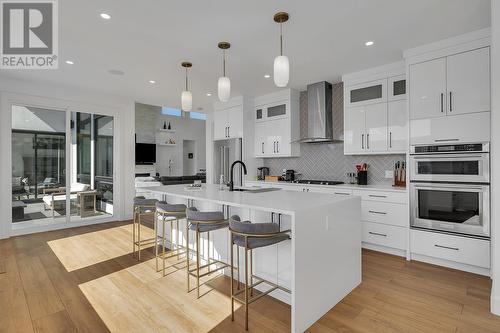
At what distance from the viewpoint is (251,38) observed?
9.76 feet

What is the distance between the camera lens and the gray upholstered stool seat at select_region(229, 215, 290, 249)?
75.7 inches

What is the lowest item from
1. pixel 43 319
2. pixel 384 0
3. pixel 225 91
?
pixel 43 319

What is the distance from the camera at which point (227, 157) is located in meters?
5.71

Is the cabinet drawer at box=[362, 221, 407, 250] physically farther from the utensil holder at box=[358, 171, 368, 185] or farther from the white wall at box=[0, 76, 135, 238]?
the white wall at box=[0, 76, 135, 238]

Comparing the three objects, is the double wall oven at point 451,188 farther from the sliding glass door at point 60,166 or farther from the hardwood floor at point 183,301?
the sliding glass door at point 60,166

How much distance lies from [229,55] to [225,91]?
0.88m

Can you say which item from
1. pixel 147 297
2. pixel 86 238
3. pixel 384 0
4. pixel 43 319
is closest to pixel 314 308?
pixel 147 297

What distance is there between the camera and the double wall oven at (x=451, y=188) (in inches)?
109

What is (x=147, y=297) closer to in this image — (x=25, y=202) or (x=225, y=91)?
(x=225, y=91)

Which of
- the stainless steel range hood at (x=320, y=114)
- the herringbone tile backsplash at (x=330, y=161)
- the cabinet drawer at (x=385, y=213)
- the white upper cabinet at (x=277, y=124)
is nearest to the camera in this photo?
the cabinet drawer at (x=385, y=213)

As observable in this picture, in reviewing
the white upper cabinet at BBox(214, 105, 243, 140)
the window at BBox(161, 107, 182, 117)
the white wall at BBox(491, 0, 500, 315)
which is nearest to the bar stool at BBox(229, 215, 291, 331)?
the white wall at BBox(491, 0, 500, 315)

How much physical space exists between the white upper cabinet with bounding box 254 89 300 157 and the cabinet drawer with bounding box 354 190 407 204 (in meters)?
Result: 1.65

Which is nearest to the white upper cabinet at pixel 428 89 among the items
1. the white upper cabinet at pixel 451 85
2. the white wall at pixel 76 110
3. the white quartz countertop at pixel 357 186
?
the white upper cabinet at pixel 451 85

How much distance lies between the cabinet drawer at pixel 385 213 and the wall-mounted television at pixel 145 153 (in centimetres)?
707
